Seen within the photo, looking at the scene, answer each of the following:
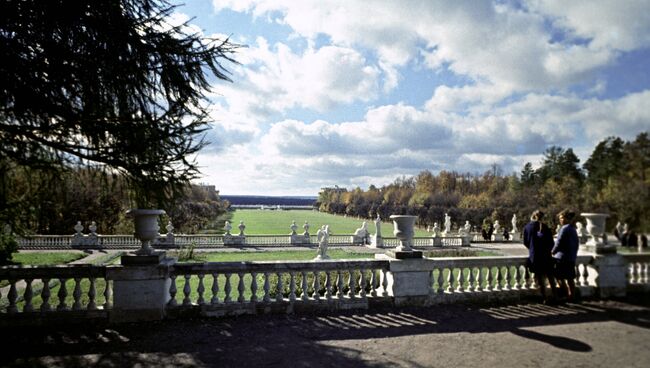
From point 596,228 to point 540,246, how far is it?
6.36 feet

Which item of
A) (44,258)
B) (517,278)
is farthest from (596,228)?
(44,258)

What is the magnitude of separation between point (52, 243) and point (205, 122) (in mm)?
23805

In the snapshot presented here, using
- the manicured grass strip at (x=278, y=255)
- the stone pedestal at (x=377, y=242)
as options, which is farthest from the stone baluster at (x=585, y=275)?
the stone pedestal at (x=377, y=242)

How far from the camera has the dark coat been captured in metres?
7.61

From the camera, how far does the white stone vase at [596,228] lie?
328 inches

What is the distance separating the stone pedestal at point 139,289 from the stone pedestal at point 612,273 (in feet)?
29.6

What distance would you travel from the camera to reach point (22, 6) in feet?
18.2

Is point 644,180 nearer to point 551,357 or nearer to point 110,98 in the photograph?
point 551,357

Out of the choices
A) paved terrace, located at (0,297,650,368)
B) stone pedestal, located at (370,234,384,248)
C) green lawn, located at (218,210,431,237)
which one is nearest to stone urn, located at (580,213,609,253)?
paved terrace, located at (0,297,650,368)

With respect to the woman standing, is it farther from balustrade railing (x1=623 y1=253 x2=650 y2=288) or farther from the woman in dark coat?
balustrade railing (x1=623 y1=253 x2=650 y2=288)

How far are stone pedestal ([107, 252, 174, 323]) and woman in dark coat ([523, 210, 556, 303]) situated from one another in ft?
23.1

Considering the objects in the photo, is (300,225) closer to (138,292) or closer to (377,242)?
(377,242)

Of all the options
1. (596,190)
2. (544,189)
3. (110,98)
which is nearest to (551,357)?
(596,190)

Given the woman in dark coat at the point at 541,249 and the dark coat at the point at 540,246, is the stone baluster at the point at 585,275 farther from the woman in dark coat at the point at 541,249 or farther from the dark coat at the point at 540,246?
the dark coat at the point at 540,246
